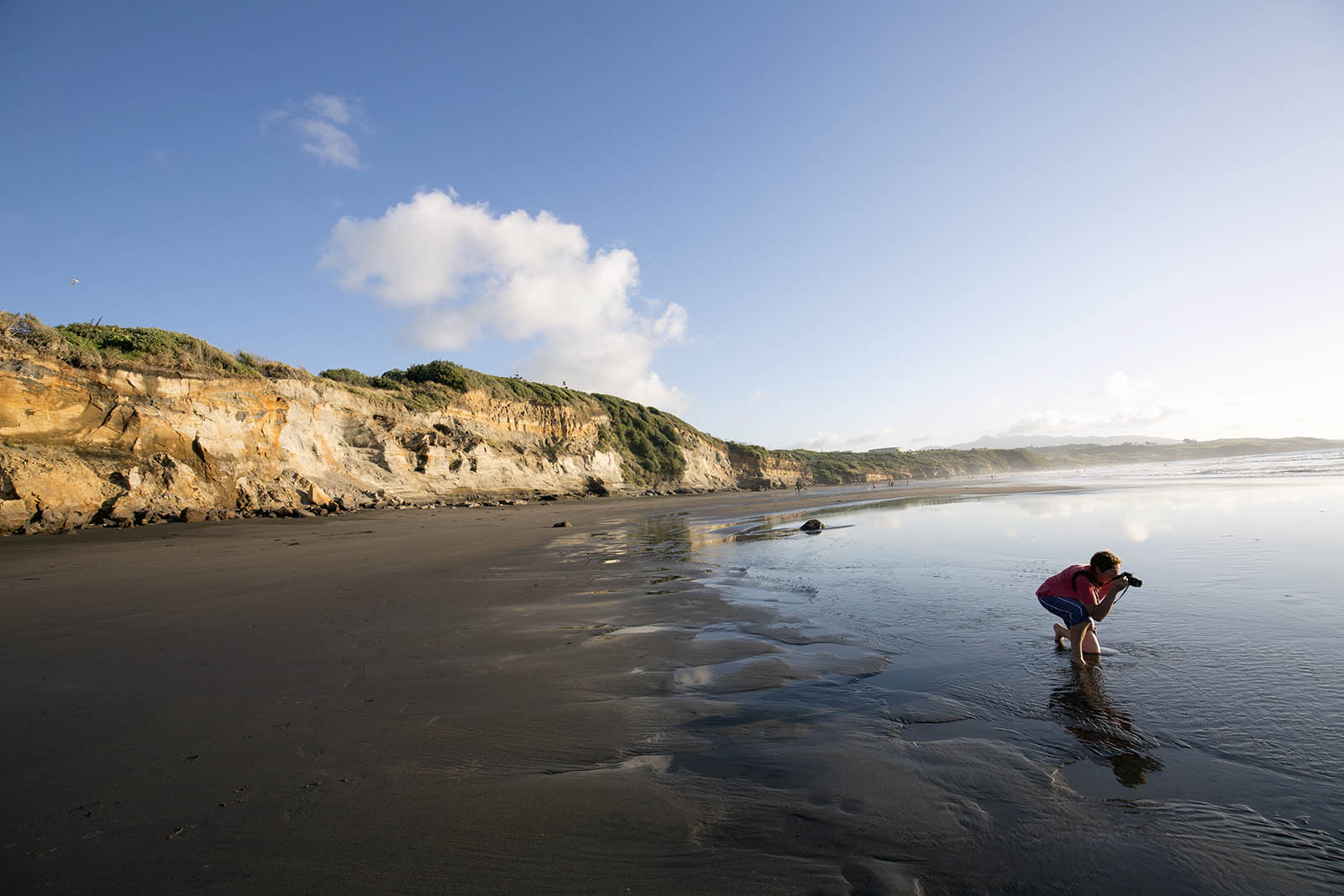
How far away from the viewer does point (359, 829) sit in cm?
256

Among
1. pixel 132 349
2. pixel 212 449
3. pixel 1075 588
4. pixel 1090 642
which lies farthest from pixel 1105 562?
pixel 132 349

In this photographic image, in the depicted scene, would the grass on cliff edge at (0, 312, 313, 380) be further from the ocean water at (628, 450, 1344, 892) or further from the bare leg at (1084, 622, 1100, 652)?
the bare leg at (1084, 622, 1100, 652)

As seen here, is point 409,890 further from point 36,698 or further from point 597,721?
point 36,698

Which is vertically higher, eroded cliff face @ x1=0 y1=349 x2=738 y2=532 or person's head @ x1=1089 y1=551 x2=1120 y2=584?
eroded cliff face @ x1=0 y1=349 x2=738 y2=532

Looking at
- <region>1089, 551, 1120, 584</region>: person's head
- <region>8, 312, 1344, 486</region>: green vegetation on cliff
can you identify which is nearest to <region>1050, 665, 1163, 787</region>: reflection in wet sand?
<region>1089, 551, 1120, 584</region>: person's head

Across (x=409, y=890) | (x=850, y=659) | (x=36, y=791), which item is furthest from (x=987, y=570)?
(x=36, y=791)

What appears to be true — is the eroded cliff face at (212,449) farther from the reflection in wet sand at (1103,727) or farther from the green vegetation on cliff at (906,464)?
the green vegetation on cliff at (906,464)

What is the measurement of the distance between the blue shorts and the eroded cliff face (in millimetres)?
20275

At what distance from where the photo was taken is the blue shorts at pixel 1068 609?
505 centimetres

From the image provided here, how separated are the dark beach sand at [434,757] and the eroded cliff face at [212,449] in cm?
931

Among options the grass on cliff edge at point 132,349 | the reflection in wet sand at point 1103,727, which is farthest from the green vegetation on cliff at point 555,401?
the reflection in wet sand at point 1103,727

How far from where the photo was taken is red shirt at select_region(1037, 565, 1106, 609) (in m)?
5.04

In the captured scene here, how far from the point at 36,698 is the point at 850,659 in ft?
21.7

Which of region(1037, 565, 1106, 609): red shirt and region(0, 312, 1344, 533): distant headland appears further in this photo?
region(0, 312, 1344, 533): distant headland
